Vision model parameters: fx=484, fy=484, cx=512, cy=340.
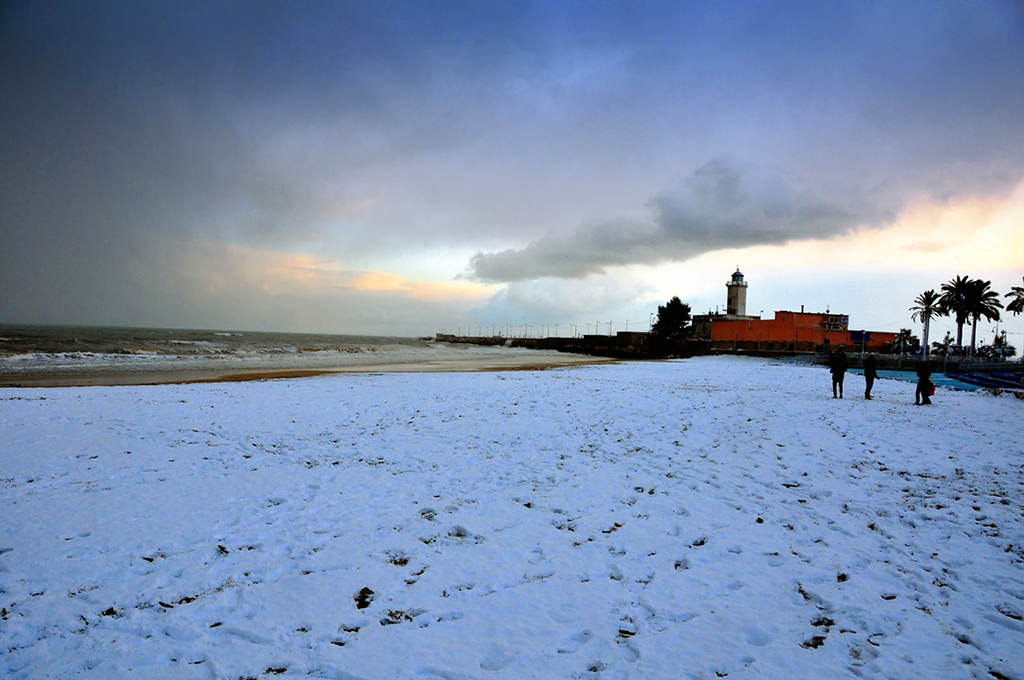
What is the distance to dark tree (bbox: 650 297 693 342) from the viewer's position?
69.6 meters

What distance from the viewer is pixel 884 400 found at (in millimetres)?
17281

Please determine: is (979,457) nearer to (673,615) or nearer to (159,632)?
(673,615)

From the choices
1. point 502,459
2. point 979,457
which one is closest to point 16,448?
point 502,459

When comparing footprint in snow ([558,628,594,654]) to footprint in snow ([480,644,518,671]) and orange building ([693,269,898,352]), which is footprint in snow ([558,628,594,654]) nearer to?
footprint in snow ([480,644,518,671])

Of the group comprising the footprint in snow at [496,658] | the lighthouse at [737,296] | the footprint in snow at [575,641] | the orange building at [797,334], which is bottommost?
the footprint in snow at [496,658]

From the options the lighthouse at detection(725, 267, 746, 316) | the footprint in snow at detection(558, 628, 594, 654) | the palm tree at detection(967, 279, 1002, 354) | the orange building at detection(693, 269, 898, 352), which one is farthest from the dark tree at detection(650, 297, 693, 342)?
the footprint in snow at detection(558, 628, 594, 654)

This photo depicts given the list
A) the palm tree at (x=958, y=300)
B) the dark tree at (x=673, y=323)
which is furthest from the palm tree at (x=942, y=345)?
the dark tree at (x=673, y=323)

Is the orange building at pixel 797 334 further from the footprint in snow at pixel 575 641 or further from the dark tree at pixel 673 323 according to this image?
the footprint in snow at pixel 575 641

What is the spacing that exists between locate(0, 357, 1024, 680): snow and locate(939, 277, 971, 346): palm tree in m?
59.4

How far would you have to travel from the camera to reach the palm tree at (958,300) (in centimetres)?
5369

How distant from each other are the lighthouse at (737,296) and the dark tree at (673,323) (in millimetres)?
12717

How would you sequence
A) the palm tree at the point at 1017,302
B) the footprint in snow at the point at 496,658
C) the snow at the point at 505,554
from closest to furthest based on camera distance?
the footprint in snow at the point at 496,658
the snow at the point at 505,554
the palm tree at the point at 1017,302

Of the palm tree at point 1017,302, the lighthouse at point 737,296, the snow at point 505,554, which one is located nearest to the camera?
the snow at point 505,554

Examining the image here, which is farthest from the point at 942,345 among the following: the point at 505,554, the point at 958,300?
the point at 505,554
